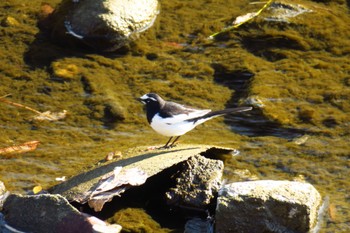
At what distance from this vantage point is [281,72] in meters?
8.33

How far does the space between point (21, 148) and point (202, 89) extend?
2.24 metres

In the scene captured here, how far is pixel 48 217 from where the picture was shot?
5660 millimetres

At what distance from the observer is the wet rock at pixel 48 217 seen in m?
5.58

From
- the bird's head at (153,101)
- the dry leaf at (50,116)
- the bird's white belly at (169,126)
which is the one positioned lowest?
the dry leaf at (50,116)

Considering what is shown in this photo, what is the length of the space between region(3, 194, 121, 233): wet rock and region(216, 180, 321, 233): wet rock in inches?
36.1

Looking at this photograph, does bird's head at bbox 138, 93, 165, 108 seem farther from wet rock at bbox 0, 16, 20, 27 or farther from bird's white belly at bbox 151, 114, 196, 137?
wet rock at bbox 0, 16, 20, 27

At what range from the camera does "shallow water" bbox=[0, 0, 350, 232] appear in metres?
6.85

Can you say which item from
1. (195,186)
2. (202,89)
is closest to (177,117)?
(195,186)

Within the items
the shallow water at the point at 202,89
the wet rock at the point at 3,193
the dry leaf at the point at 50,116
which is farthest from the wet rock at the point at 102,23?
the wet rock at the point at 3,193

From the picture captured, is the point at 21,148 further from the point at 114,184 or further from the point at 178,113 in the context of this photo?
the point at 178,113

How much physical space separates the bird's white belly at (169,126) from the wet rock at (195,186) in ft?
1.79

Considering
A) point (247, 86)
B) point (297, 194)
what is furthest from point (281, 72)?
point (297, 194)

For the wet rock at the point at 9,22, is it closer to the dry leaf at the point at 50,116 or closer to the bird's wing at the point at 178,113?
the dry leaf at the point at 50,116

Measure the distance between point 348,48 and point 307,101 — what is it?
1.31 meters
